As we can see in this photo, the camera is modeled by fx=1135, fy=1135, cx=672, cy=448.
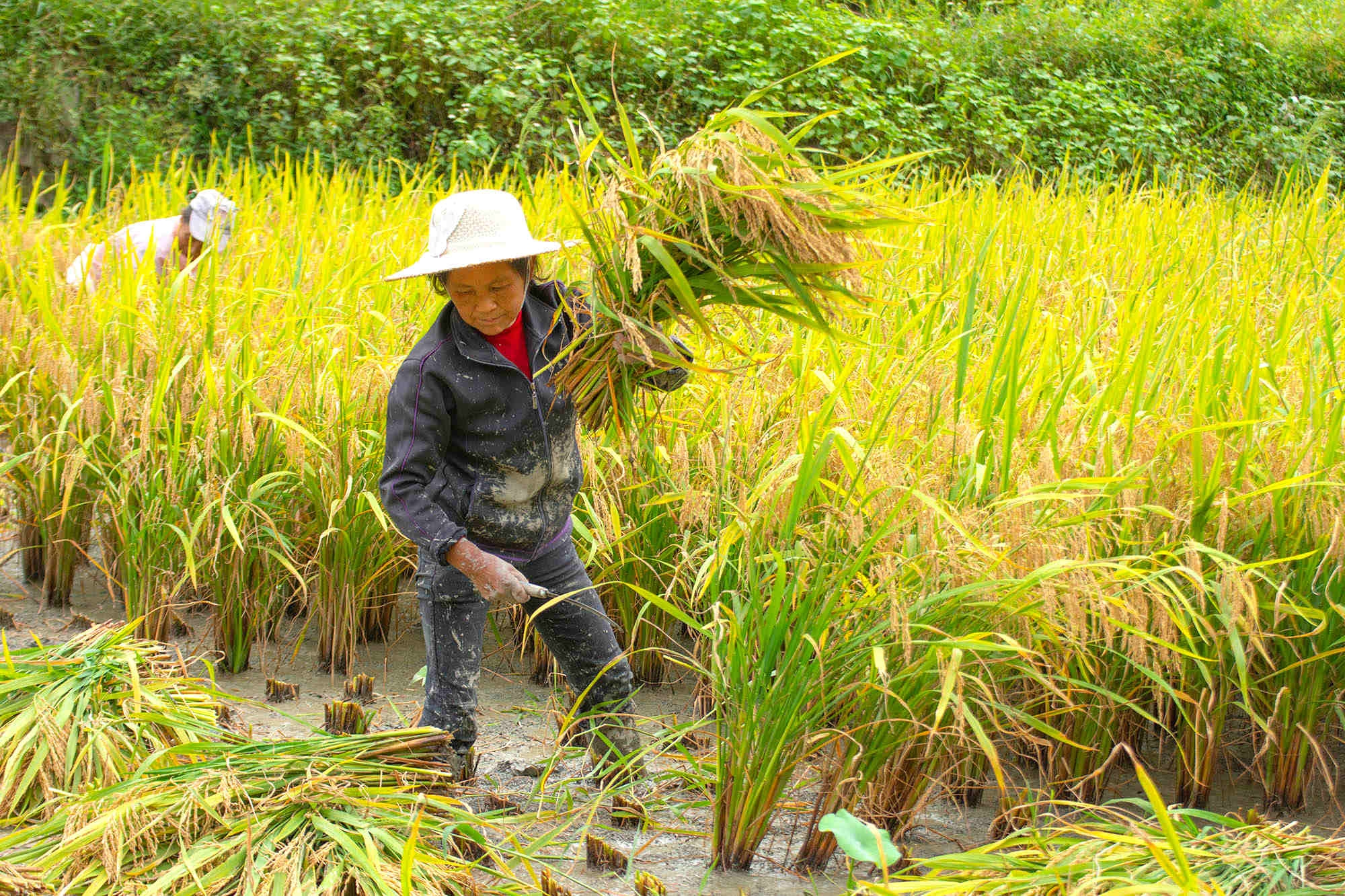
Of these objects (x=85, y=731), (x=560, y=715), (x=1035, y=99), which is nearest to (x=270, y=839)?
(x=85, y=731)

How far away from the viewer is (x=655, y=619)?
2727mm

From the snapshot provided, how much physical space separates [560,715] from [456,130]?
17.4 ft

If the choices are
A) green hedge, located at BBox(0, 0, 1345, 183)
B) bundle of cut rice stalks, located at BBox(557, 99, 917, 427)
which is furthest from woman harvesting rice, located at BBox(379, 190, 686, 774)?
green hedge, located at BBox(0, 0, 1345, 183)

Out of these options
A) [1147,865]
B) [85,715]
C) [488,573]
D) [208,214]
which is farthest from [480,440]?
[208,214]

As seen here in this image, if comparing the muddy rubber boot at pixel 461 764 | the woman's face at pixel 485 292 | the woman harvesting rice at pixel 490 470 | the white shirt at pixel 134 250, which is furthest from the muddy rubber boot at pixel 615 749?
the white shirt at pixel 134 250

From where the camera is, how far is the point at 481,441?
208cm

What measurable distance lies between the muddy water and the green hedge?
12.6ft

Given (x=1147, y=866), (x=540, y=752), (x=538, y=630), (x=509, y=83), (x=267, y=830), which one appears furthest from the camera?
(x=509, y=83)

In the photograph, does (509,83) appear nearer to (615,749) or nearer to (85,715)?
(85,715)

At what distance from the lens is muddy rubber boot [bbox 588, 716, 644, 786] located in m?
2.10

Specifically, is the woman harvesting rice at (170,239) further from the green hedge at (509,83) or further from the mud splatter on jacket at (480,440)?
the green hedge at (509,83)

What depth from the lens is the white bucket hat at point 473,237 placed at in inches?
76.5

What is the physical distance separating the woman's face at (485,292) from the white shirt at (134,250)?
170 centimetres

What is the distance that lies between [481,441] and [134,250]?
2282 mm
